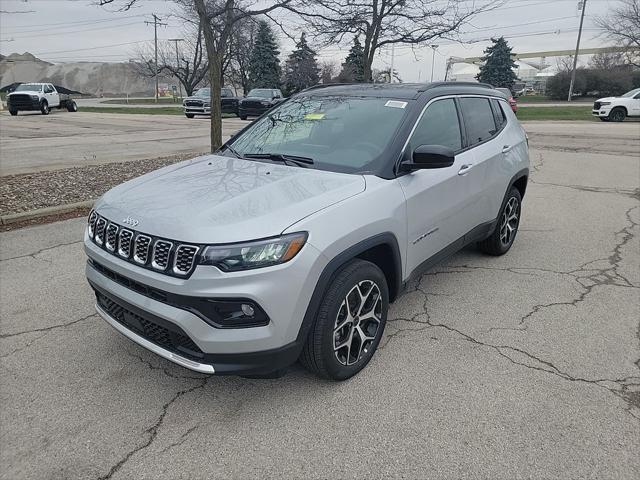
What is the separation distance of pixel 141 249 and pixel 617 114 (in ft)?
94.6

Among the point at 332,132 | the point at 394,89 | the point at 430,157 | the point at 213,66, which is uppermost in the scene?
the point at 213,66

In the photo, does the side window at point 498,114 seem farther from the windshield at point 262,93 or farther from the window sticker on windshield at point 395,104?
the windshield at point 262,93

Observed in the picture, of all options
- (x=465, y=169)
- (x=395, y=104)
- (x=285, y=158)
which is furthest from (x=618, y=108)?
(x=285, y=158)

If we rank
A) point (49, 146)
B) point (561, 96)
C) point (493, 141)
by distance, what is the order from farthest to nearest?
point (561, 96) < point (49, 146) < point (493, 141)

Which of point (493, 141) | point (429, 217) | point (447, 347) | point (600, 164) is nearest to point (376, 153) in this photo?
point (429, 217)

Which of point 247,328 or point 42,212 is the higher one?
point 247,328

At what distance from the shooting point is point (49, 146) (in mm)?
13734

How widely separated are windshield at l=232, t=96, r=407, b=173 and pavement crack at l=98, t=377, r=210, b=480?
5.38 feet

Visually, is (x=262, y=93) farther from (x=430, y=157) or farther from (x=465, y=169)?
(x=430, y=157)

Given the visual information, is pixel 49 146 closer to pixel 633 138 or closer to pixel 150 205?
pixel 150 205

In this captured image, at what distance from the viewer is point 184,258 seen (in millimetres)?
2402

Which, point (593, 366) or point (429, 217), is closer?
point (593, 366)

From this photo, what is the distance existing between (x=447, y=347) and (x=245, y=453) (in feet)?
5.39

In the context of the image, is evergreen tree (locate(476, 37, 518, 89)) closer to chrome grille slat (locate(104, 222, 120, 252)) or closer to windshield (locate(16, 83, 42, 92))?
windshield (locate(16, 83, 42, 92))
